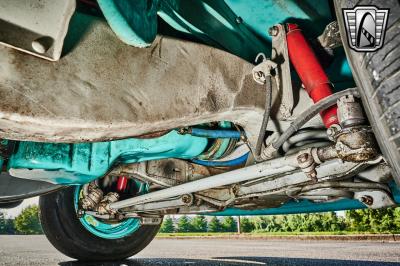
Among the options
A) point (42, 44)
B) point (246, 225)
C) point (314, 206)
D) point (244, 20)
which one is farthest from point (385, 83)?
point (246, 225)

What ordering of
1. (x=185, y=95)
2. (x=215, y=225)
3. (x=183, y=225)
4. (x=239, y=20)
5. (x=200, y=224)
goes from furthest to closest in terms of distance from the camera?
(x=183, y=225) < (x=200, y=224) < (x=215, y=225) < (x=239, y=20) < (x=185, y=95)

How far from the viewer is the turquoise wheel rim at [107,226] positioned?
8.33 feet

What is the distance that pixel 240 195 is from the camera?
1.54 m

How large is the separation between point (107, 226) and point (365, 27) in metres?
2.42

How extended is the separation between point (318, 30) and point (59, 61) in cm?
83

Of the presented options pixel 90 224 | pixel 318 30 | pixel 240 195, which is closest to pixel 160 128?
pixel 318 30

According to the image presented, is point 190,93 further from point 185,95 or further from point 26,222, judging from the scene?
point 26,222

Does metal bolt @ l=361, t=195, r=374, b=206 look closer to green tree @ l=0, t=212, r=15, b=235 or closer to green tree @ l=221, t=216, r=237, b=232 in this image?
green tree @ l=221, t=216, r=237, b=232

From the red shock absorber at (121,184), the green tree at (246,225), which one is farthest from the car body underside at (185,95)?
the green tree at (246,225)

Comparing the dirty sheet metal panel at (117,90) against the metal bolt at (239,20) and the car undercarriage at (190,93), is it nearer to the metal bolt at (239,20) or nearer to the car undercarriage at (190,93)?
the car undercarriage at (190,93)

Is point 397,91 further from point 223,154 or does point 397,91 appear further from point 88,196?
point 88,196

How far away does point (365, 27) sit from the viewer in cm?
73

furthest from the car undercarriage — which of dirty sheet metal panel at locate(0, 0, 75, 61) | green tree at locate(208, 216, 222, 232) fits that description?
green tree at locate(208, 216, 222, 232)

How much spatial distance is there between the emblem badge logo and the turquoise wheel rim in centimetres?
226
